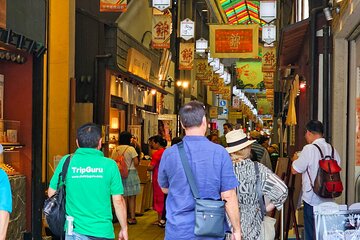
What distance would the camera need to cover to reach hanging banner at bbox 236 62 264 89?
46.9m

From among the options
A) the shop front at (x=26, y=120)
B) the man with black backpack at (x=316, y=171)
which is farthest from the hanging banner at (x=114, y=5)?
the man with black backpack at (x=316, y=171)

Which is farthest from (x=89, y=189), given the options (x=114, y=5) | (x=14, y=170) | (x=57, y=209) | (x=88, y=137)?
(x=114, y=5)

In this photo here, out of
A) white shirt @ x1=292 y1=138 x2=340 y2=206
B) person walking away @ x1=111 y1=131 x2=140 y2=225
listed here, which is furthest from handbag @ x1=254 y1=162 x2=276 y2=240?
person walking away @ x1=111 y1=131 x2=140 y2=225

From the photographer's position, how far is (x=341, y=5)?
8.79 metres

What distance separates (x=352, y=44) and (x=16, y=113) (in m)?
5.21

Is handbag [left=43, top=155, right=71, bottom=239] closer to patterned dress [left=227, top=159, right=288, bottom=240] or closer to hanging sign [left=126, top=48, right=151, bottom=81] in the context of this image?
patterned dress [left=227, top=159, right=288, bottom=240]

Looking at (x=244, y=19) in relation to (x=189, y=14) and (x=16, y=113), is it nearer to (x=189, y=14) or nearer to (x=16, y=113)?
(x=189, y=14)

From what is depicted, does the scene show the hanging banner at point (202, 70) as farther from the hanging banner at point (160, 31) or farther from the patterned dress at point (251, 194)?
the patterned dress at point (251, 194)

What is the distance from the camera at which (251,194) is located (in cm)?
561

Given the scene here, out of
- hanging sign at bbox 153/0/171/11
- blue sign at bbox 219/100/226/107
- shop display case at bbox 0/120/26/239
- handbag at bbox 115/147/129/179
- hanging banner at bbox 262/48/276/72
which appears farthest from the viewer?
blue sign at bbox 219/100/226/107

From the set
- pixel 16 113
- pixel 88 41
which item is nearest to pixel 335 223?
pixel 16 113

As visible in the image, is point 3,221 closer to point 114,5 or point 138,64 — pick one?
point 114,5

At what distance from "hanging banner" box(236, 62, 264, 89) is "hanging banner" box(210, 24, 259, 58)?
26.3 m

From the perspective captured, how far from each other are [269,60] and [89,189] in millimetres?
19062
